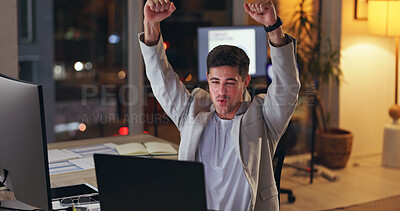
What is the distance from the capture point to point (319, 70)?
517 cm

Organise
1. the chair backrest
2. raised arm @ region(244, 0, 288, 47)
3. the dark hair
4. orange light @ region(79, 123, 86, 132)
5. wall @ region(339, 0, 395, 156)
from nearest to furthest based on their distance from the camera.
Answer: raised arm @ region(244, 0, 288, 47), the dark hair, the chair backrest, orange light @ region(79, 123, 86, 132), wall @ region(339, 0, 395, 156)

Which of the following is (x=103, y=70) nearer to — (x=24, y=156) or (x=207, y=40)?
(x=207, y=40)

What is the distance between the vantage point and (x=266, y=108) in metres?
2.06

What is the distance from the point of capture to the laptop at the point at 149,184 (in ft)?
4.71

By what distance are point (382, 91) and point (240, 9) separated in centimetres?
192

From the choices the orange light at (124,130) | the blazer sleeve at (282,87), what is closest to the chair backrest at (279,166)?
the blazer sleeve at (282,87)

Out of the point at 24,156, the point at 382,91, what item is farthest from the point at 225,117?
the point at 382,91

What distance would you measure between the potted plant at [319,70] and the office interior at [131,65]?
0.28 feet

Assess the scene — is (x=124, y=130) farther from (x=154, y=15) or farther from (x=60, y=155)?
(x=154, y=15)

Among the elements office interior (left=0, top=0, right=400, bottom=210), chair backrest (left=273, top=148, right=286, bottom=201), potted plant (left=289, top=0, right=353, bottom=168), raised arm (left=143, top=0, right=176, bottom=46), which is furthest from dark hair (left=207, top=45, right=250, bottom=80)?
potted plant (left=289, top=0, right=353, bottom=168)

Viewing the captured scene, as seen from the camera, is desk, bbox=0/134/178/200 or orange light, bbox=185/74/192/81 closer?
desk, bbox=0/134/178/200

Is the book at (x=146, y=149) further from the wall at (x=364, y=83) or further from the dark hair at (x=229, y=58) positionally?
the wall at (x=364, y=83)

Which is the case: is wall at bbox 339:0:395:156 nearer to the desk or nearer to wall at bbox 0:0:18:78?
the desk

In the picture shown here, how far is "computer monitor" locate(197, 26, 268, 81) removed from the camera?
4.58m
